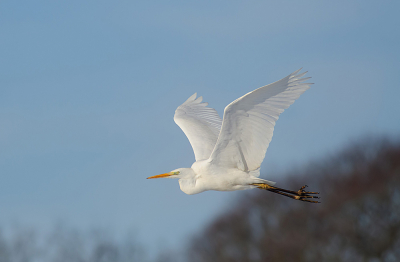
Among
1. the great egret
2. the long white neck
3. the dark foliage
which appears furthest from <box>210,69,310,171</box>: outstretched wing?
the dark foliage

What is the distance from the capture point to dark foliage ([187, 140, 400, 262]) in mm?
27703

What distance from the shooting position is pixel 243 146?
9.18 metres

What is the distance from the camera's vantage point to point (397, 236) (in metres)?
27.3

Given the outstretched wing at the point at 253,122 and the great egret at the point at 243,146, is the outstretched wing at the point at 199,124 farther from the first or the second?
the outstretched wing at the point at 253,122

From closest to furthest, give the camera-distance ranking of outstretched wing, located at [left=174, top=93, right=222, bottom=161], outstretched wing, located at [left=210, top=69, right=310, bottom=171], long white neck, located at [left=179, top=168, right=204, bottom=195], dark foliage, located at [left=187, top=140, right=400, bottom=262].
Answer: outstretched wing, located at [left=210, top=69, right=310, bottom=171]
long white neck, located at [left=179, top=168, right=204, bottom=195]
outstretched wing, located at [left=174, top=93, right=222, bottom=161]
dark foliage, located at [left=187, top=140, right=400, bottom=262]

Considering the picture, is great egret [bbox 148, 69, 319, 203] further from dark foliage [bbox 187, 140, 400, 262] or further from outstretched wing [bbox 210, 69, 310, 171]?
dark foliage [bbox 187, 140, 400, 262]

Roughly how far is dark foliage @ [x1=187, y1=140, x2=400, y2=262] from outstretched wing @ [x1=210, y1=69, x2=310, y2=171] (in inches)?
787

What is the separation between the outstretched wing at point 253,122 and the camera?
8.41m

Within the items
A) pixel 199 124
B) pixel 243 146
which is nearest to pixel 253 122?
pixel 243 146

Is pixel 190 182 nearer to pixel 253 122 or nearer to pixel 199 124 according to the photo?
pixel 253 122

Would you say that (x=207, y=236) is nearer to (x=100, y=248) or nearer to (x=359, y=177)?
(x=100, y=248)

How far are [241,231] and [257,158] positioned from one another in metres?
23.8

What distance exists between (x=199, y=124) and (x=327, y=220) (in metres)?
20.1

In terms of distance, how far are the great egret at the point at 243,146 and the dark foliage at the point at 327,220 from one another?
62.7ft
